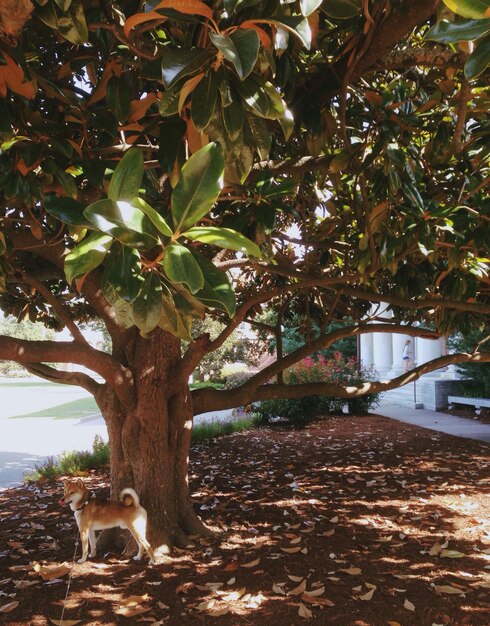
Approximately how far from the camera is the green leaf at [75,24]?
1.73 metres

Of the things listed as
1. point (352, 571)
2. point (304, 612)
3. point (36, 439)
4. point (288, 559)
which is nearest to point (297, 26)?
point (304, 612)

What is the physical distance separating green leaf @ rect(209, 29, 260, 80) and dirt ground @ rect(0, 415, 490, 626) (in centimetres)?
315

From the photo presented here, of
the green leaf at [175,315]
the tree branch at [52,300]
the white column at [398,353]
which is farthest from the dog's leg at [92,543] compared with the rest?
the white column at [398,353]

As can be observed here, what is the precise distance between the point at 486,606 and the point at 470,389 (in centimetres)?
1318

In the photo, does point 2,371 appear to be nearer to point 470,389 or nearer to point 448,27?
point 470,389

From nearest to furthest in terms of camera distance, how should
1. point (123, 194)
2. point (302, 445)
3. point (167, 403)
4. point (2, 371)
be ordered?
point (123, 194)
point (167, 403)
point (302, 445)
point (2, 371)

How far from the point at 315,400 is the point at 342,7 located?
441 inches

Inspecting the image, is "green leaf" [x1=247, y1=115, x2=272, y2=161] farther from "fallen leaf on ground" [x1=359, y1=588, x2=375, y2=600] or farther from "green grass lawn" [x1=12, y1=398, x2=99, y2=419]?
"green grass lawn" [x1=12, y1=398, x2=99, y2=419]

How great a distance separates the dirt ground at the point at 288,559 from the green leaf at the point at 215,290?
8.98 ft

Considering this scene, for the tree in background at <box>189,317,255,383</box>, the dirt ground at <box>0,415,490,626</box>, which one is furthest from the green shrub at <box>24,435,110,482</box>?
the tree in background at <box>189,317,255,383</box>

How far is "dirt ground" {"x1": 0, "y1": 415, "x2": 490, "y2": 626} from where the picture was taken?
3443mm

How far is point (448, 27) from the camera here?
1.16 metres

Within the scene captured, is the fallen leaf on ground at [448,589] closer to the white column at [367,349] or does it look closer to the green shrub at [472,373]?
the green shrub at [472,373]

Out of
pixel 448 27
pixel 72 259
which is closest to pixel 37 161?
pixel 72 259
